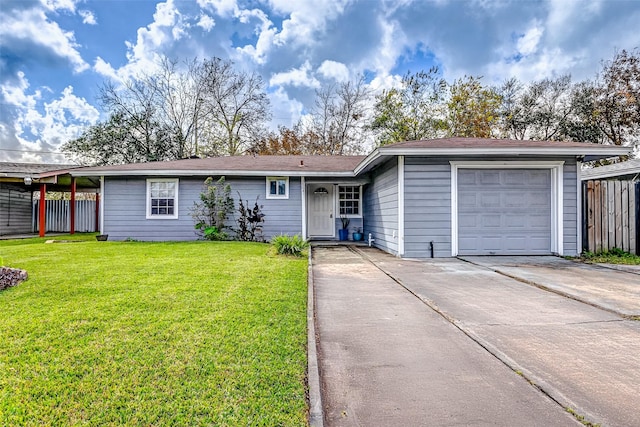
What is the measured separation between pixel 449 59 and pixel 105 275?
Result: 1965cm

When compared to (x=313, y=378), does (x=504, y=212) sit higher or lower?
higher

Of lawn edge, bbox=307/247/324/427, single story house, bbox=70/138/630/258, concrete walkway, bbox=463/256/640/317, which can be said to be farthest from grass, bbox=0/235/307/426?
single story house, bbox=70/138/630/258

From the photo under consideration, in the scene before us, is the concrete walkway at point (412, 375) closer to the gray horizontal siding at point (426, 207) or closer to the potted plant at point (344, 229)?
the gray horizontal siding at point (426, 207)

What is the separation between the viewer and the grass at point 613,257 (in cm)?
718

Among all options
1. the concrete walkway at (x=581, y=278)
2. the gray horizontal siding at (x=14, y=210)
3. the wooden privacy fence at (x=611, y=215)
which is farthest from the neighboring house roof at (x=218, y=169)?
the gray horizontal siding at (x=14, y=210)

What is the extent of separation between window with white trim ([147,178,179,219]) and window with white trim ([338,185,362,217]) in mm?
5386

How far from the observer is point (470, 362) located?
2545mm

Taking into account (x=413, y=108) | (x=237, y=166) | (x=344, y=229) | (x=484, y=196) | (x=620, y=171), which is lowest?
(x=344, y=229)

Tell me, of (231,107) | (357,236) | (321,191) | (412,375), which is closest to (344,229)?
(357,236)

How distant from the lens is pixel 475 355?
105 inches

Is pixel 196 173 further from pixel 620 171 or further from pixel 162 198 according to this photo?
pixel 620 171

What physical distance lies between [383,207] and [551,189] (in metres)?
3.92

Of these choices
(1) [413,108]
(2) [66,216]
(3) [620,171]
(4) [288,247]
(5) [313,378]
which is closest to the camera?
(5) [313,378]

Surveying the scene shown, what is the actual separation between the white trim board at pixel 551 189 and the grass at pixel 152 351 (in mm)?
4545
